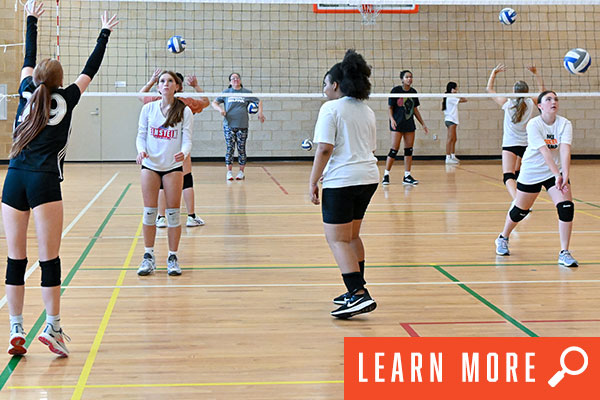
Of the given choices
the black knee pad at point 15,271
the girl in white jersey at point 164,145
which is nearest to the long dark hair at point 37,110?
the black knee pad at point 15,271

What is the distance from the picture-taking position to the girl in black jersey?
370 centimetres

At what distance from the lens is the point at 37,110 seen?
12.1 feet

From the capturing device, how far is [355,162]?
452cm

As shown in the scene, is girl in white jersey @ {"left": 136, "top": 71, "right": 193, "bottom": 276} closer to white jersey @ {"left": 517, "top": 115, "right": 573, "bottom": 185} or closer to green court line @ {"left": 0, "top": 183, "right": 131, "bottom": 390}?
green court line @ {"left": 0, "top": 183, "right": 131, "bottom": 390}

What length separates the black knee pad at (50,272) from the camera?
3779mm

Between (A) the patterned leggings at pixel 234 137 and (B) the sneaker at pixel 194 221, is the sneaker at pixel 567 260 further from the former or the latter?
(A) the patterned leggings at pixel 234 137

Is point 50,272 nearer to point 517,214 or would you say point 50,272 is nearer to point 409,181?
point 517,214

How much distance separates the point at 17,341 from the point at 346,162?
2080 millimetres

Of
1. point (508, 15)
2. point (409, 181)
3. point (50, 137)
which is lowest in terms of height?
point (409, 181)

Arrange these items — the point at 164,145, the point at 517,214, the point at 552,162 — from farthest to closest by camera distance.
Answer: the point at 517,214 < the point at 552,162 < the point at 164,145

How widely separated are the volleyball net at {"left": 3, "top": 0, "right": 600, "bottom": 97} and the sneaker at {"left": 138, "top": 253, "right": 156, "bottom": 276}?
1078cm

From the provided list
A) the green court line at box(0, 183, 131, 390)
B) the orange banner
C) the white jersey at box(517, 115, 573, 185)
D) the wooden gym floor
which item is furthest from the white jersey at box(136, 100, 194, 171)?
the white jersey at box(517, 115, 573, 185)

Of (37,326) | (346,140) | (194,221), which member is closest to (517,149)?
(194,221)

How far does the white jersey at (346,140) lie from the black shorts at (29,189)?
1.57m
